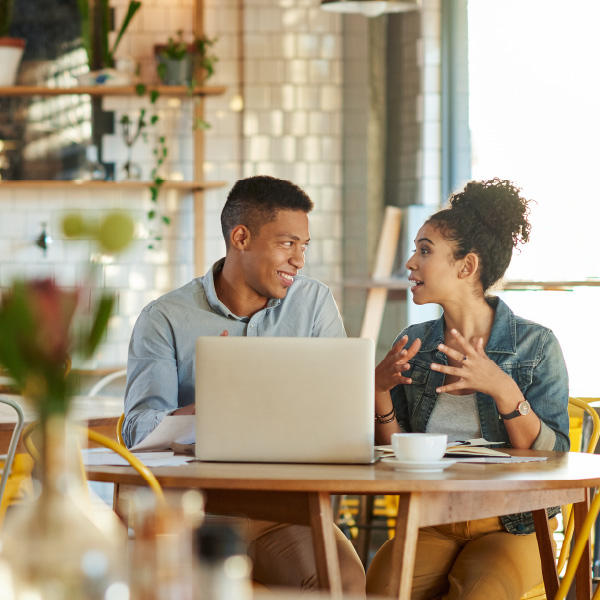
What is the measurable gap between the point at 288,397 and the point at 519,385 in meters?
0.74

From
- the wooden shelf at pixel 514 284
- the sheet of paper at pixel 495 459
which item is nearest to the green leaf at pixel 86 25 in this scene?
the wooden shelf at pixel 514 284

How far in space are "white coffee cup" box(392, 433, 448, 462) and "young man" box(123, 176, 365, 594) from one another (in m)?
0.39

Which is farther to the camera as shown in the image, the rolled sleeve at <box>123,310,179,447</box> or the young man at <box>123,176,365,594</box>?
the rolled sleeve at <box>123,310,179,447</box>

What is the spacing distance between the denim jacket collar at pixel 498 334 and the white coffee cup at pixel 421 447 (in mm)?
577

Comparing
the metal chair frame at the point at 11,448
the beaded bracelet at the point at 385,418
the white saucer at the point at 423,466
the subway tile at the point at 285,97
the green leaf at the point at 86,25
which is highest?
the green leaf at the point at 86,25

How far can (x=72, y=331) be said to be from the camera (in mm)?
750

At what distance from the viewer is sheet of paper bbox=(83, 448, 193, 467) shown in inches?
73.1

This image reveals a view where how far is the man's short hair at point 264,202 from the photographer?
2799mm

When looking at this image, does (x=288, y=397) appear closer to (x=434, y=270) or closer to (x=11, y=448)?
(x=434, y=270)

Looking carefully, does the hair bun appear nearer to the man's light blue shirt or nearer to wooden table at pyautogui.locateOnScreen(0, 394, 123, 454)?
the man's light blue shirt

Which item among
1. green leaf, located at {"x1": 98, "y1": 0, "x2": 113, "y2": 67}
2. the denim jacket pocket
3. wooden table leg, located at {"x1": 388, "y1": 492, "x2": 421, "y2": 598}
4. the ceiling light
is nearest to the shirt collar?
the denim jacket pocket

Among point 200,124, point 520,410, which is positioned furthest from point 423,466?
point 200,124

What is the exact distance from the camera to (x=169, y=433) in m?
2.10

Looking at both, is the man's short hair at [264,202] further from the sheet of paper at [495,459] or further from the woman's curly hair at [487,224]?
the sheet of paper at [495,459]
